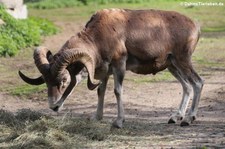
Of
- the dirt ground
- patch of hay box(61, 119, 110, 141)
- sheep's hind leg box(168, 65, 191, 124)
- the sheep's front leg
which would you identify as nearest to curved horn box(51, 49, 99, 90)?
the sheep's front leg

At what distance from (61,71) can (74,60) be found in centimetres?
27

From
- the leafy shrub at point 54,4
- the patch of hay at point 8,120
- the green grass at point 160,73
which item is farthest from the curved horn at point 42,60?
the leafy shrub at point 54,4

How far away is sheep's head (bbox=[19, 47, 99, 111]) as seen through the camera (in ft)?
38.1

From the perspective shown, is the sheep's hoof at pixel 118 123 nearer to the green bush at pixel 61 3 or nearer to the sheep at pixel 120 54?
the sheep at pixel 120 54

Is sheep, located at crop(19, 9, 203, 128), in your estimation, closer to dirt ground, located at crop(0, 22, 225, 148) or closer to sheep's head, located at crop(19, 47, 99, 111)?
sheep's head, located at crop(19, 47, 99, 111)

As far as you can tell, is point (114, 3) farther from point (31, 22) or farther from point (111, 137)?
point (111, 137)

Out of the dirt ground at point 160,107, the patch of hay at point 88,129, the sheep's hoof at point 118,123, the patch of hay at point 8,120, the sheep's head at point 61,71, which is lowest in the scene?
the dirt ground at point 160,107

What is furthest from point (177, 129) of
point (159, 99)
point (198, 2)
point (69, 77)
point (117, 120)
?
point (198, 2)

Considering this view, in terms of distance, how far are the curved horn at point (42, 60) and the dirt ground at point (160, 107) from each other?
1.69 meters

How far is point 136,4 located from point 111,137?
28.5 m

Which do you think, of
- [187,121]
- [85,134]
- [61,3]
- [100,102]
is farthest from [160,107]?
[61,3]

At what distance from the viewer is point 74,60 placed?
38.4 ft

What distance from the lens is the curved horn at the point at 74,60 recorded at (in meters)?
11.5

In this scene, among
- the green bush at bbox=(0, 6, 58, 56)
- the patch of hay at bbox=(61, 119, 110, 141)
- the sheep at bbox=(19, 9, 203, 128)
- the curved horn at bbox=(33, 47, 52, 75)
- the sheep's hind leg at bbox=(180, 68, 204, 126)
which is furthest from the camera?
the green bush at bbox=(0, 6, 58, 56)
